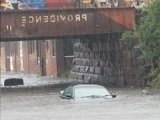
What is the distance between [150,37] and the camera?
41.3 m

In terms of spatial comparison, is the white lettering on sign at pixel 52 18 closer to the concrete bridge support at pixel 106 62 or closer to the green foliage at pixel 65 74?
the concrete bridge support at pixel 106 62

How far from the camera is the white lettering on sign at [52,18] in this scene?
40.9 meters

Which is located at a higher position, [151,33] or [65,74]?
[151,33]

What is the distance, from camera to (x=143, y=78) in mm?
44062

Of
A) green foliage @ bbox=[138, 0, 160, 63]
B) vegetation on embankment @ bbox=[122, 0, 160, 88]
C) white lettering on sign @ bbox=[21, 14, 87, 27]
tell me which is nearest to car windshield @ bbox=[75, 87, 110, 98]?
vegetation on embankment @ bbox=[122, 0, 160, 88]

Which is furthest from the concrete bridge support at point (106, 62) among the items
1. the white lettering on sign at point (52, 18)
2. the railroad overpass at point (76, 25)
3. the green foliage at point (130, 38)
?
the white lettering on sign at point (52, 18)

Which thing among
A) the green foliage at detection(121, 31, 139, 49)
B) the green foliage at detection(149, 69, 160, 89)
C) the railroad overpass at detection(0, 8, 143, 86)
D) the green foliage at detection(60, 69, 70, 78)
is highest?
the railroad overpass at detection(0, 8, 143, 86)

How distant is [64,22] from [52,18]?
84cm

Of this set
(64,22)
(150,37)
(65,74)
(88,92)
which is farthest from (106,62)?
(88,92)

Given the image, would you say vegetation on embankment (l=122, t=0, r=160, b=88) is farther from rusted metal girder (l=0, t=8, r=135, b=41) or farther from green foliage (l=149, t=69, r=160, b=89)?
rusted metal girder (l=0, t=8, r=135, b=41)

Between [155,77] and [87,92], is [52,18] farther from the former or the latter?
[87,92]

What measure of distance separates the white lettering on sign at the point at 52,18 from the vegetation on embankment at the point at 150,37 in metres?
3.19

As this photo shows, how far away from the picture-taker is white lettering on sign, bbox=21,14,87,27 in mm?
40938

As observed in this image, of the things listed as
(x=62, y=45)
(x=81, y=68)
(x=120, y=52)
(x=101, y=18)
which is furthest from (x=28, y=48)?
(x=101, y=18)
